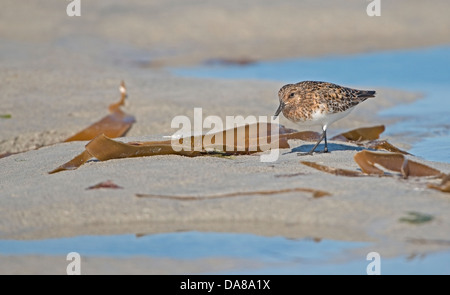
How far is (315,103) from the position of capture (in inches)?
217

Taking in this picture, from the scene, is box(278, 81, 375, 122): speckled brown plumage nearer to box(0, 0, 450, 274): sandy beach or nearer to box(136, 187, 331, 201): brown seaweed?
box(0, 0, 450, 274): sandy beach

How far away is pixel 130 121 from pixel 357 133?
7.00 feet

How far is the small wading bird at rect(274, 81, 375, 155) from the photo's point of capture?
18.1ft

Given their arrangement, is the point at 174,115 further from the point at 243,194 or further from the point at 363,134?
the point at 243,194

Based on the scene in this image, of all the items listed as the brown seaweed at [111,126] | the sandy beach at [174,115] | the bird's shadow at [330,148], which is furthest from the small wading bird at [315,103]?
the brown seaweed at [111,126]

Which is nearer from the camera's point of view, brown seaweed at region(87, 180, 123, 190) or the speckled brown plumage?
brown seaweed at region(87, 180, 123, 190)

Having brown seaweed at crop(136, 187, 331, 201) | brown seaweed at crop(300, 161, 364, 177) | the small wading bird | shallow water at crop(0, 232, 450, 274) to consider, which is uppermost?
the small wading bird

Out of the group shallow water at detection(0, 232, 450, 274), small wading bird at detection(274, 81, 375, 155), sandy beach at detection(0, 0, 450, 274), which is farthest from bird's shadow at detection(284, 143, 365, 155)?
shallow water at detection(0, 232, 450, 274)

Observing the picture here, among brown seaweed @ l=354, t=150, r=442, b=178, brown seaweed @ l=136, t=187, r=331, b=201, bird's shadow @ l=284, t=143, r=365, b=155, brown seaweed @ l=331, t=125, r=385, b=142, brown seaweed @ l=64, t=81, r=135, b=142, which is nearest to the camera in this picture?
brown seaweed @ l=136, t=187, r=331, b=201

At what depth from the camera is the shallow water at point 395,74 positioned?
738 cm

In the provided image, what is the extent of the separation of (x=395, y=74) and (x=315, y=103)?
189 inches

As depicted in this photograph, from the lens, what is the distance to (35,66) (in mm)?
9188

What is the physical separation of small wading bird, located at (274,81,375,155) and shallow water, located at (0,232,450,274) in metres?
1.91

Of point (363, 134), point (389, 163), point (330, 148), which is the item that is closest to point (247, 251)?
point (389, 163)
